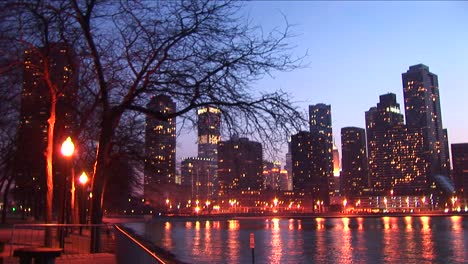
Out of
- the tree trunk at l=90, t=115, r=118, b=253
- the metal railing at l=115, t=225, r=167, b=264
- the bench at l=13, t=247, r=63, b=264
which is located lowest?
the metal railing at l=115, t=225, r=167, b=264

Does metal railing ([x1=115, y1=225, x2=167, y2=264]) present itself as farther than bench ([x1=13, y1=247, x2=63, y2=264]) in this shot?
Yes

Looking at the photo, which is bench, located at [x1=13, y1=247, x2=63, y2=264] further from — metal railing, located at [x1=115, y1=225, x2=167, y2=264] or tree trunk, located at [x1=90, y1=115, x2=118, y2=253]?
tree trunk, located at [x1=90, y1=115, x2=118, y2=253]

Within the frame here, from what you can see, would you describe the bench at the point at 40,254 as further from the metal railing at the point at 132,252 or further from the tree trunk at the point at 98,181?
the tree trunk at the point at 98,181

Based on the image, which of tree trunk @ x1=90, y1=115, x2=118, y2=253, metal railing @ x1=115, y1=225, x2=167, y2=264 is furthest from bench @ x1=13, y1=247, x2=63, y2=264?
tree trunk @ x1=90, y1=115, x2=118, y2=253

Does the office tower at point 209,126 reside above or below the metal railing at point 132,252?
above

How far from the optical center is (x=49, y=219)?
657 inches

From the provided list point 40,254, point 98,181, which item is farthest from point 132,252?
point 40,254

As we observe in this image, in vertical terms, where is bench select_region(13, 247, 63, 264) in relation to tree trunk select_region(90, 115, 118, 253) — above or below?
below

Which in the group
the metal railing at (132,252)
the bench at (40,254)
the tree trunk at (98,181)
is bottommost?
the metal railing at (132,252)

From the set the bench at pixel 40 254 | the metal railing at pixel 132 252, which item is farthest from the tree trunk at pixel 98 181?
the bench at pixel 40 254

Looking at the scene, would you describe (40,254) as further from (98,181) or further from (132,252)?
(132,252)

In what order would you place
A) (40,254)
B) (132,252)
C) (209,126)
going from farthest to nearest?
1. (132,252)
2. (209,126)
3. (40,254)

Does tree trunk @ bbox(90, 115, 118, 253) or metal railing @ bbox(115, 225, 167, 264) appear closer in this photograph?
metal railing @ bbox(115, 225, 167, 264)

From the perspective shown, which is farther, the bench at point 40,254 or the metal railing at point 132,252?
the metal railing at point 132,252
